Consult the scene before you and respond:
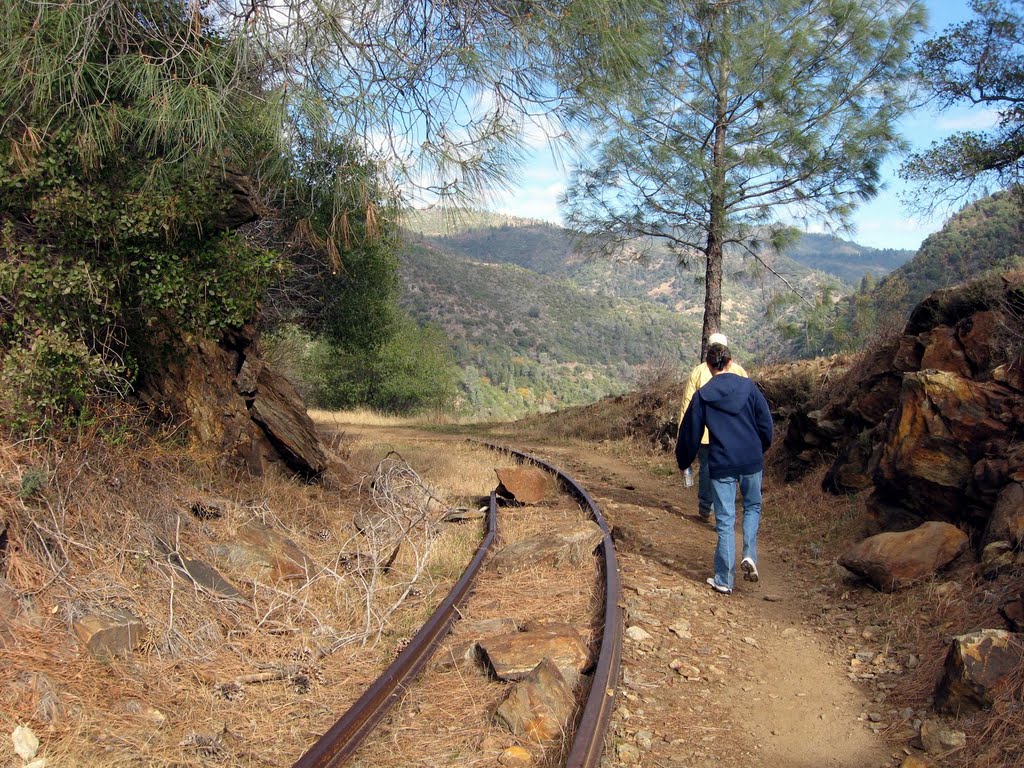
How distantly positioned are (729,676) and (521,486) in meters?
5.12

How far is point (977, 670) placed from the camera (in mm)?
3877

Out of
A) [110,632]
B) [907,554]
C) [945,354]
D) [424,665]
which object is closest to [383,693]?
[424,665]

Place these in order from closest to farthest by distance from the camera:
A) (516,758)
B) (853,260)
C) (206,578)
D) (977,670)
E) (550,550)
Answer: (516,758), (977,670), (206,578), (550,550), (853,260)

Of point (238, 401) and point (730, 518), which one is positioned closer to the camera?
point (730, 518)

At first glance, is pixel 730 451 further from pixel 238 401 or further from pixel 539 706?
pixel 238 401

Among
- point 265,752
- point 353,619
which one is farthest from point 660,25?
point 265,752

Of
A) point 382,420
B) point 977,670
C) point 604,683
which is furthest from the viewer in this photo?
point 382,420

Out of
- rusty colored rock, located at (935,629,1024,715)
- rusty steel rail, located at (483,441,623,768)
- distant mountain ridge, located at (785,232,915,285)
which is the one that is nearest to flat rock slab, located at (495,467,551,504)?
rusty steel rail, located at (483,441,623,768)

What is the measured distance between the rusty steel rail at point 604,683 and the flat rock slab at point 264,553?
2.20 metres

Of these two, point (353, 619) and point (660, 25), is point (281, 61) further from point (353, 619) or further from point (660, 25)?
point (353, 619)

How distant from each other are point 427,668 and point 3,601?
245 centimetres

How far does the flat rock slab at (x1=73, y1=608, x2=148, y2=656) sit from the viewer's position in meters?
4.39

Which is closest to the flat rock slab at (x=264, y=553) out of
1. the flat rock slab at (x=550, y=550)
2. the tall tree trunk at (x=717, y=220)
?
the flat rock slab at (x=550, y=550)

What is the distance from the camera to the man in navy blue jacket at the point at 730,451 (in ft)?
20.3
